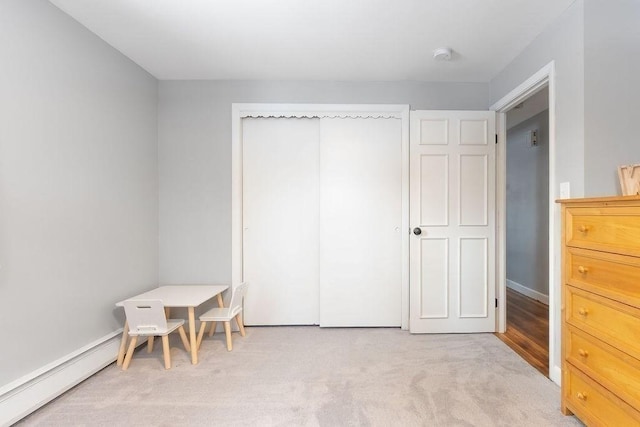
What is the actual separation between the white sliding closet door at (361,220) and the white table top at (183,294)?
102cm

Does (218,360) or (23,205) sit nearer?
(23,205)

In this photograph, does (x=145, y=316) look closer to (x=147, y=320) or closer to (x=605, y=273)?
(x=147, y=320)

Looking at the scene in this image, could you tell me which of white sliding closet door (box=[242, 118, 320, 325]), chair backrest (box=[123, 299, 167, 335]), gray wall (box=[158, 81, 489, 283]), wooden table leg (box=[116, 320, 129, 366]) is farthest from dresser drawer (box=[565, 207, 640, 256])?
wooden table leg (box=[116, 320, 129, 366])

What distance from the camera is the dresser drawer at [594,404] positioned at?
1243mm

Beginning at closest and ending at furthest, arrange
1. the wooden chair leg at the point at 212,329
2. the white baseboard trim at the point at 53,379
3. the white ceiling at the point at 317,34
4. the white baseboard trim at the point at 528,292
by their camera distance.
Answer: the white baseboard trim at the point at 53,379 → the white ceiling at the point at 317,34 → the wooden chair leg at the point at 212,329 → the white baseboard trim at the point at 528,292

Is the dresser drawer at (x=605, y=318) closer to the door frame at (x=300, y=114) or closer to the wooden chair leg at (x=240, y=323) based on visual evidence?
the door frame at (x=300, y=114)

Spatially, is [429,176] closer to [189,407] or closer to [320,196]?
[320,196]

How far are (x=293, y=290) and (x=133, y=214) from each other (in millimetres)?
1569

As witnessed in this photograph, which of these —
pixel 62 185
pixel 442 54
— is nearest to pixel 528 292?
pixel 442 54

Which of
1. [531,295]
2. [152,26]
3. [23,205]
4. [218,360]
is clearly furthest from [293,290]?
[531,295]

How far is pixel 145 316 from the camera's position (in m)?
1.99

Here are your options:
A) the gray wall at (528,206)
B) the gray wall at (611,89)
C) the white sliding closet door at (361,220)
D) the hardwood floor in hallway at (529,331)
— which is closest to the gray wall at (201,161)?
the white sliding closet door at (361,220)

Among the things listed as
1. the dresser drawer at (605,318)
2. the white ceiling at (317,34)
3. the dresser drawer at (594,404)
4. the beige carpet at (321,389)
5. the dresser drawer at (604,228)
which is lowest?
the beige carpet at (321,389)

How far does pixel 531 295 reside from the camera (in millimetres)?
3729
